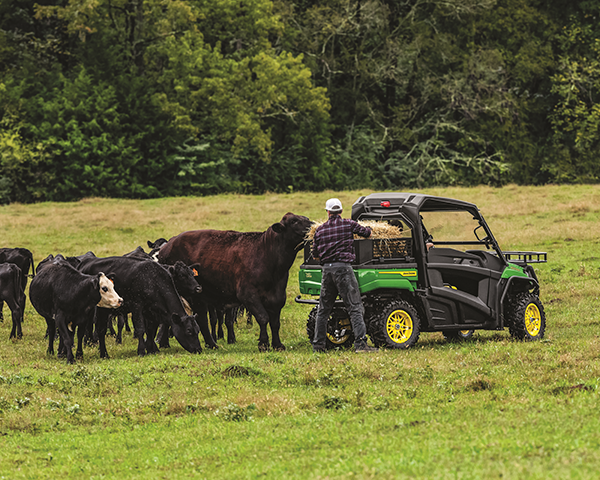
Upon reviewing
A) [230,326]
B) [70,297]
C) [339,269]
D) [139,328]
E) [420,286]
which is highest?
[339,269]

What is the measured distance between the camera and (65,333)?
41.3ft

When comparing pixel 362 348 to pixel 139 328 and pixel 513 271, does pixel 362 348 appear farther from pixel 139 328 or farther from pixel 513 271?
pixel 139 328

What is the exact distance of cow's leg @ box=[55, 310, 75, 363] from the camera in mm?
12438

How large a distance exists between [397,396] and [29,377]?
5.25 meters

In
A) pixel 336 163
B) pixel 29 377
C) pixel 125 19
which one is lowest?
pixel 29 377

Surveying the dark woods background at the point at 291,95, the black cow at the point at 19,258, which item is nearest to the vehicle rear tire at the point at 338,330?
the black cow at the point at 19,258

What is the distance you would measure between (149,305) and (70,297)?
52.2 inches

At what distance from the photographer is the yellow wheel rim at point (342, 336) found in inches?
494

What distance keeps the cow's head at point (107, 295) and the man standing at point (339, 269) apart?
3.35m

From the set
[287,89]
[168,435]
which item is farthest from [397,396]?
[287,89]

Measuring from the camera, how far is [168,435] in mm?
7953

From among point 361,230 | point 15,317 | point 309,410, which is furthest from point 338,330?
point 15,317

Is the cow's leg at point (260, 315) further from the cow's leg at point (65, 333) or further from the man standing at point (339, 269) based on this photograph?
the cow's leg at point (65, 333)

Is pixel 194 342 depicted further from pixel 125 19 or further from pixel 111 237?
pixel 125 19
